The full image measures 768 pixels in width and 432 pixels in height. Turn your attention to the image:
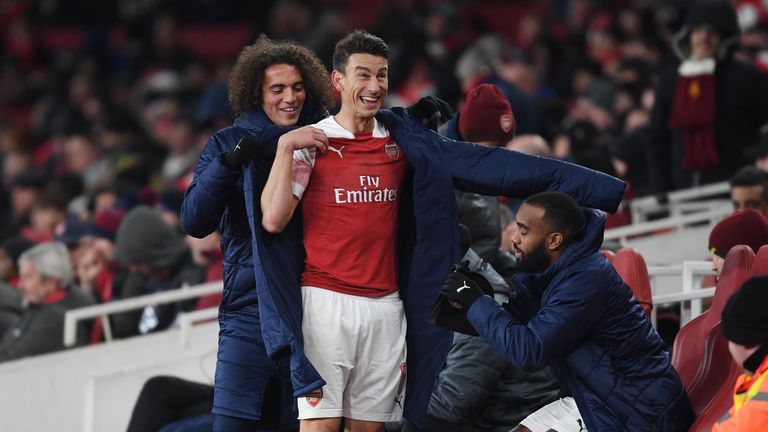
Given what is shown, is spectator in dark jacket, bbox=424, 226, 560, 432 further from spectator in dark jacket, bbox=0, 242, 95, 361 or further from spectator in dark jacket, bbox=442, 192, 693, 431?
spectator in dark jacket, bbox=0, 242, 95, 361

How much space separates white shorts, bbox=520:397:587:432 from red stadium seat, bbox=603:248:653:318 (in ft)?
1.65

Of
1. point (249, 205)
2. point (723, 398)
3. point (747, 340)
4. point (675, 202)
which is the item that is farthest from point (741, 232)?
point (675, 202)

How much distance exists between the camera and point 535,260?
14.5 ft

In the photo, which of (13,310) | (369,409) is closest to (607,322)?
(369,409)

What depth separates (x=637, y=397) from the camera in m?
4.33

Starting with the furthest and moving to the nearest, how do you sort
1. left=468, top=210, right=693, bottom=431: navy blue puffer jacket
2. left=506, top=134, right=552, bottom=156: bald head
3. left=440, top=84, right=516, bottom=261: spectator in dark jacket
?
left=506, top=134, right=552, bottom=156: bald head, left=440, top=84, right=516, bottom=261: spectator in dark jacket, left=468, top=210, right=693, bottom=431: navy blue puffer jacket

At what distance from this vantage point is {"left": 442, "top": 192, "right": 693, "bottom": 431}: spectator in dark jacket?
14.0ft

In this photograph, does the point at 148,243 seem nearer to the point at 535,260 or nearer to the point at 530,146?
the point at 530,146

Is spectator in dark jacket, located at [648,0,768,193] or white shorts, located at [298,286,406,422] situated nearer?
white shorts, located at [298,286,406,422]

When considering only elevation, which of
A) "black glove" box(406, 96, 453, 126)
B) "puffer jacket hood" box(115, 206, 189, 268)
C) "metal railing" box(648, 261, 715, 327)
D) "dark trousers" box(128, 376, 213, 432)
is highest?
"black glove" box(406, 96, 453, 126)

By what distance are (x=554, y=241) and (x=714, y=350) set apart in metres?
0.71

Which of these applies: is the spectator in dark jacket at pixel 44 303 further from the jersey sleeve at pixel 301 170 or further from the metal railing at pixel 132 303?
the jersey sleeve at pixel 301 170

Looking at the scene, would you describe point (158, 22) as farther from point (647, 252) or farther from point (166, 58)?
point (647, 252)

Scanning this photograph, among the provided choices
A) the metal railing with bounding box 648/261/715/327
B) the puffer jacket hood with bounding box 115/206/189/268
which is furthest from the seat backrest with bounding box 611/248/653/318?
the puffer jacket hood with bounding box 115/206/189/268
